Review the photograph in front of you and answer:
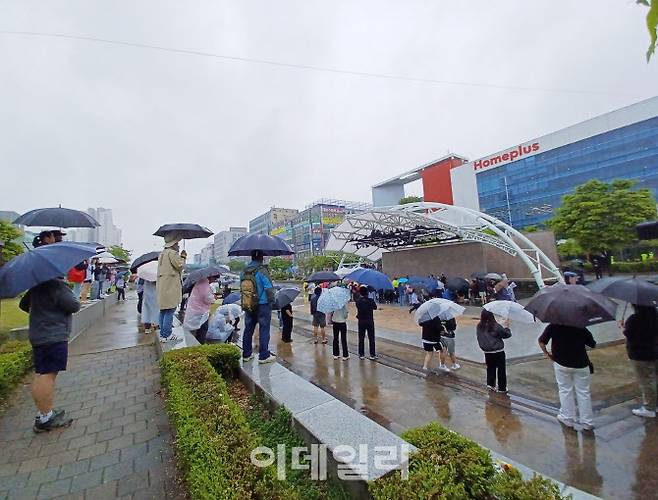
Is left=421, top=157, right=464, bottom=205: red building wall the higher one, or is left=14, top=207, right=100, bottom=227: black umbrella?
left=421, top=157, right=464, bottom=205: red building wall

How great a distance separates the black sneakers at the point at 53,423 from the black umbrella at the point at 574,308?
18.9 ft

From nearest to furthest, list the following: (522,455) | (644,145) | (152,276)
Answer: (522,455), (152,276), (644,145)

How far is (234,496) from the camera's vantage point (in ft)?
6.54

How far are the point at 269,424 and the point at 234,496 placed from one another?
1.42 metres

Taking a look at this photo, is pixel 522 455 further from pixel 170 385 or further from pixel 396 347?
pixel 396 347

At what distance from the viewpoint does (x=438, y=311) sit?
6.24 m

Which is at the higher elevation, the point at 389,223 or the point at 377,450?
the point at 389,223

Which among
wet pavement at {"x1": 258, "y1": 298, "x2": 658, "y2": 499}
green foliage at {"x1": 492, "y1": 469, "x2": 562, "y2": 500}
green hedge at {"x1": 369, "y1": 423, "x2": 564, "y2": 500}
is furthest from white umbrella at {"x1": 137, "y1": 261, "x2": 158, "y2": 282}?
green foliage at {"x1": 492, "y1": 469, "x2": 562, "y2": 500}

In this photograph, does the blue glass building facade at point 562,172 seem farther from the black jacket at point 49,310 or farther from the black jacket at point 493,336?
the black jacket at point 49,310

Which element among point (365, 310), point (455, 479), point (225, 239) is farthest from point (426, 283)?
point (225, 239)

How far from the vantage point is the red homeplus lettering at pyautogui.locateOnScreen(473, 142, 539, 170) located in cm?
4881

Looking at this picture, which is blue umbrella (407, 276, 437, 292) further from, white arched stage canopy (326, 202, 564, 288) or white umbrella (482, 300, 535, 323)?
white umbrella (482, 300, 535, 323)

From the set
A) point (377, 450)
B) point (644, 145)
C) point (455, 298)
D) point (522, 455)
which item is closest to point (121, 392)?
point (377, 450)

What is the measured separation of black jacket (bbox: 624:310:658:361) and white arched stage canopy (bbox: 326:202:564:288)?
12.2 m
